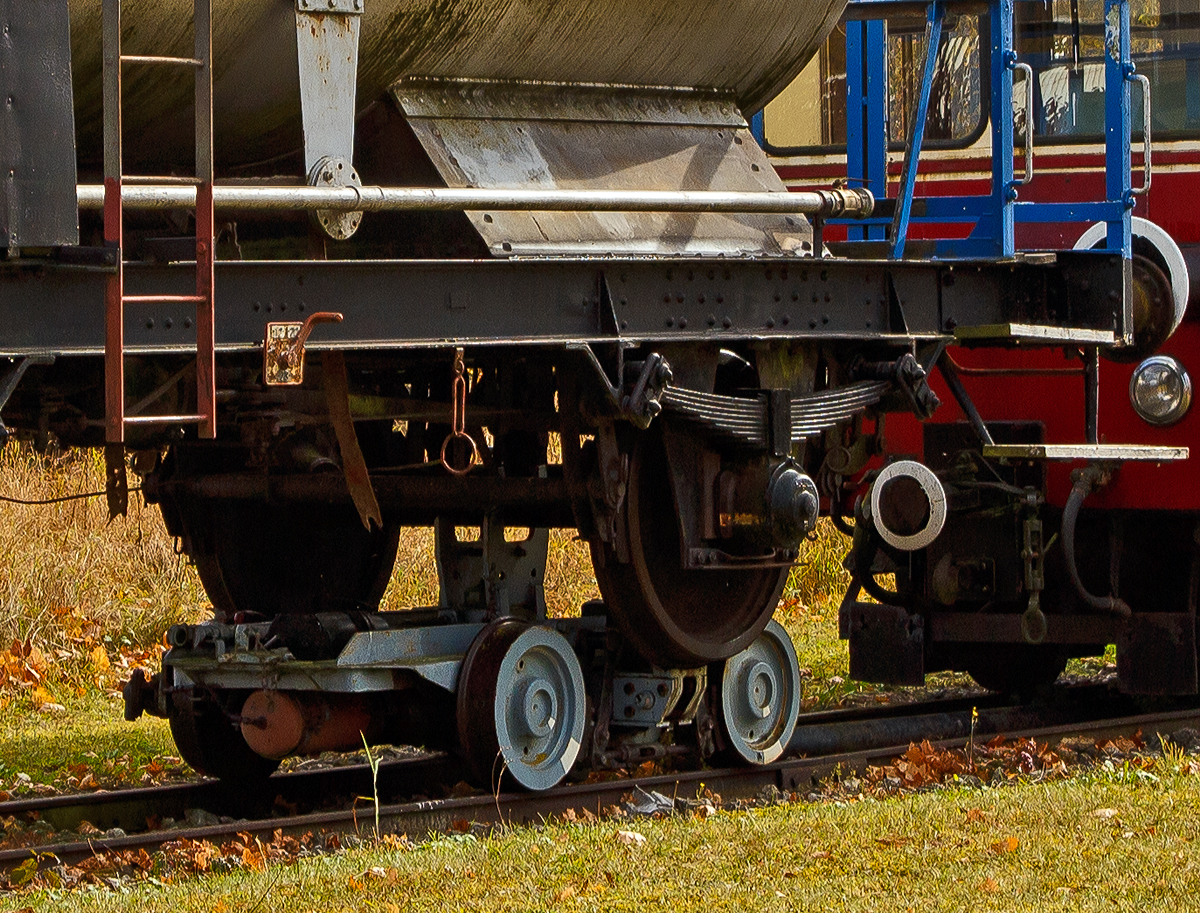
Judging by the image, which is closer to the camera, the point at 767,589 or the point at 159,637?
the point at 767,589

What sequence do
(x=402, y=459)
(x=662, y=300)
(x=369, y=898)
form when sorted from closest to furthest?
(x=369, y=898), (x=662, y=300), (x=402, y=459)

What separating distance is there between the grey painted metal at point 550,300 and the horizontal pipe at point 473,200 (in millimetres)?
192

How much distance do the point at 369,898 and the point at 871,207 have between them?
3.72 meters

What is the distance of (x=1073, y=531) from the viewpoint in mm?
8891

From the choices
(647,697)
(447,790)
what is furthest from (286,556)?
(647,697)

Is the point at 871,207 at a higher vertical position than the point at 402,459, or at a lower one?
higher

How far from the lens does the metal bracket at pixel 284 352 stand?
19.7 feet

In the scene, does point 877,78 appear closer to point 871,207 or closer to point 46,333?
point 871,207

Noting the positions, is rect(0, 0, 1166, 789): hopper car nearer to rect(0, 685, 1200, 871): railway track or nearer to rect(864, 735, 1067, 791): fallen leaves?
rect(0, 685, 1200, 871): railway track

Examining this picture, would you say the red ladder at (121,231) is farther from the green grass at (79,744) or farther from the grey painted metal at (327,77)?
the green grass at (79,744)

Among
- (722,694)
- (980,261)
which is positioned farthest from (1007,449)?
(722,694)

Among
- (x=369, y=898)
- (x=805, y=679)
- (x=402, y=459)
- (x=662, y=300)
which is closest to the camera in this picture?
(x=369, y=898)

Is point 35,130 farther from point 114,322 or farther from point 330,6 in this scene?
point 330,6

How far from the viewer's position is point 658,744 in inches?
307
